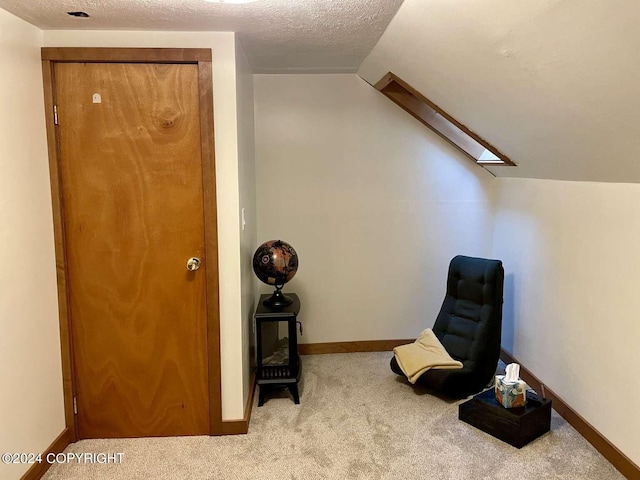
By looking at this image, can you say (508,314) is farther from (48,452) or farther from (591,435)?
(48,452)

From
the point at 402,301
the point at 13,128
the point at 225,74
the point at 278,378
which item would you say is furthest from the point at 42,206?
the point at 402,301

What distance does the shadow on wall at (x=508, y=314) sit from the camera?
3492 millimetres

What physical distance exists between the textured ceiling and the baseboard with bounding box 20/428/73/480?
2013 mm

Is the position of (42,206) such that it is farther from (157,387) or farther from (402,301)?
(402,301)

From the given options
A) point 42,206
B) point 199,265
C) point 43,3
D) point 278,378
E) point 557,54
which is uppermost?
point 43,3

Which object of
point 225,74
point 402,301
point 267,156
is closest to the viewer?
point 225,74

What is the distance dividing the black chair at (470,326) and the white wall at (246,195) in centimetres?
103

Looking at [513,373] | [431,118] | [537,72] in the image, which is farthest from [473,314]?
[537,72]

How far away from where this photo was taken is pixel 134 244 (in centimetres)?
255

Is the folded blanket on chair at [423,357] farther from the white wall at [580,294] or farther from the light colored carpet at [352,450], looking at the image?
the white wall at [580,294]

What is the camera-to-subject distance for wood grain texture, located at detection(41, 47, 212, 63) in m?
2.39

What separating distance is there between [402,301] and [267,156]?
1525mm

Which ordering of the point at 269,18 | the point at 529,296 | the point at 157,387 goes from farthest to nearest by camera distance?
the point at 529,296 → the point at 157,387 → the point at 269,18

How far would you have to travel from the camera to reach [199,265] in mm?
2580
